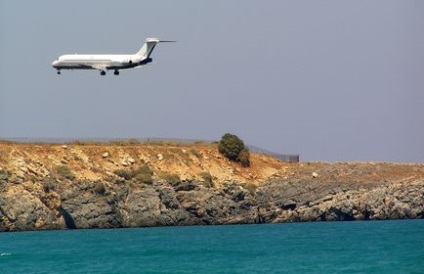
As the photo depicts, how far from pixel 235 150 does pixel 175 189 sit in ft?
49.5

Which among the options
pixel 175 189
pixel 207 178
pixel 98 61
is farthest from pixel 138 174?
pixel 98 61

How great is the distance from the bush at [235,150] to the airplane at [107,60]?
1307cm

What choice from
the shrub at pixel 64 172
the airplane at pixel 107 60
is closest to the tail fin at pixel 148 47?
the airplane at pixel 107 60

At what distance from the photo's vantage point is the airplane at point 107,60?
131 metres

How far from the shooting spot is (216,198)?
129125 millimetres

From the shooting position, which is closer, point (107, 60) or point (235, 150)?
point (107, 60)

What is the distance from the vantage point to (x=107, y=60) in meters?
134

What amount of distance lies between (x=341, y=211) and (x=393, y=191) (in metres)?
5.62

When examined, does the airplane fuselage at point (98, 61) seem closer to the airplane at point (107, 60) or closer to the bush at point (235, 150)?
the airplane at point (107, 60)

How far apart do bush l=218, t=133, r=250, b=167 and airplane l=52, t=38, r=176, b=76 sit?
13.1 m

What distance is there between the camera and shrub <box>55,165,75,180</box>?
123625 millimetres

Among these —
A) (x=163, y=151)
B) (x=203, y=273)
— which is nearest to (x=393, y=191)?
(x=163, y=151)

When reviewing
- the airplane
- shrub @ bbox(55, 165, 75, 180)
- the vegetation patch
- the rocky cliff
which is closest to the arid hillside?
the rocky cliff

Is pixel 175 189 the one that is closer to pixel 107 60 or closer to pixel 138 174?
pixel 138 174
